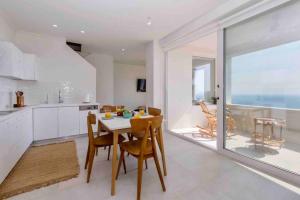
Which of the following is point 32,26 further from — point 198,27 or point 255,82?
point 255,82

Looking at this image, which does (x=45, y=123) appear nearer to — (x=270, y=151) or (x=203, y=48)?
(x=270, y=151)

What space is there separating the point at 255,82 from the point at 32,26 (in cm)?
464

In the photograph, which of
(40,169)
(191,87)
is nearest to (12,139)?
(40,169)

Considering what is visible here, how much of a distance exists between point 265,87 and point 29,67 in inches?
186

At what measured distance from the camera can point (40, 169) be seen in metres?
2.38

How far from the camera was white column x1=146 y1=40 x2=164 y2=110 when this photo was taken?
4.57 metres

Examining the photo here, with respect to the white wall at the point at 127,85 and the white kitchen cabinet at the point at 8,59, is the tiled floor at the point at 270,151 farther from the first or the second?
the white wall at the point at 127,85

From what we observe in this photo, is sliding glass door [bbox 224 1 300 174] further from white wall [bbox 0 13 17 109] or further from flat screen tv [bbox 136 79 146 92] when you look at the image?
flat screen tv [bbox 136 79 146 92]

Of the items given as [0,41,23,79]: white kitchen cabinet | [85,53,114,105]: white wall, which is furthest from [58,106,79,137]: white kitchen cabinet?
Answer: [85,53,114,105]: white wall

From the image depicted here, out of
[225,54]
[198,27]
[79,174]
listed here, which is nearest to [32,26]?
[79,174]

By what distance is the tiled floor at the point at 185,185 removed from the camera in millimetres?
1765

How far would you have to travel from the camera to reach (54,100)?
4250 millimetres

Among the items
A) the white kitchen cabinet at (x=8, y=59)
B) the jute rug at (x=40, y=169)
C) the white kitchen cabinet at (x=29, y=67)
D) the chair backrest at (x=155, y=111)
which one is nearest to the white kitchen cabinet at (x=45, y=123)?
the jute rug at (x=40, y=169)

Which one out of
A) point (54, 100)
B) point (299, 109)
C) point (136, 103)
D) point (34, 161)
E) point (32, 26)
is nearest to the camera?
point (299, 109)
